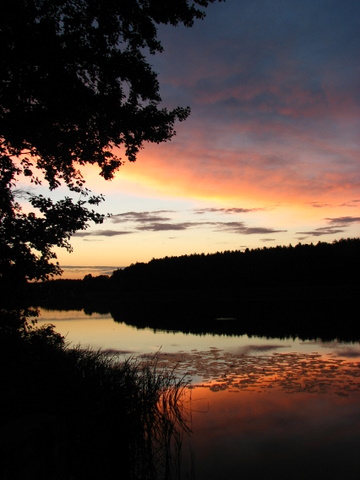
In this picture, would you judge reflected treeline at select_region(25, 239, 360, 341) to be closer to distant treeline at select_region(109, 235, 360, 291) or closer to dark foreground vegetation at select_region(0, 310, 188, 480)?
distant treeline at select_region(109, 235, 360, 291)

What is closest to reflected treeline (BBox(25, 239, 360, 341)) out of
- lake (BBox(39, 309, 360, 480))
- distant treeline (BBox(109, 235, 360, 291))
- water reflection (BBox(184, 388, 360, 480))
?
distant treeline (BBox(109, 235, 360, 291))

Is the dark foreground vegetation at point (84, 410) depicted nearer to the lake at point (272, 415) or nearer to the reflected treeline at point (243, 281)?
the lake at point (272, 415)

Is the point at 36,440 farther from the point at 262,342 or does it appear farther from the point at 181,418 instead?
the point at 262,342

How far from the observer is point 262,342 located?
31.8 meters

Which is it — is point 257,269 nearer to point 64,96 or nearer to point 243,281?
point 243,281

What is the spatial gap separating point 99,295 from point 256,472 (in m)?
183

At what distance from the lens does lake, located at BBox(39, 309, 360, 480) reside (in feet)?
30.7

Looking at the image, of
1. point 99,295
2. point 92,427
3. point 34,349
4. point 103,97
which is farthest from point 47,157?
point 99,295

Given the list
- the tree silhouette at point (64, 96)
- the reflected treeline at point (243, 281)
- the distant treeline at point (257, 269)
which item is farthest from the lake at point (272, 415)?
the distant treeline at point (257, 269)

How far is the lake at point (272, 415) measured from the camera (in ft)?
30.7

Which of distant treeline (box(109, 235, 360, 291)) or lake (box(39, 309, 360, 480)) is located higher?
distant treeline (box(109, 235, 360, 291))

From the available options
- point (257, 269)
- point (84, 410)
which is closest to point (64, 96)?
point (84, 410)

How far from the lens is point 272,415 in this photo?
12609 millimetres

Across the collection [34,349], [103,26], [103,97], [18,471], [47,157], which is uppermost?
[103,26]
